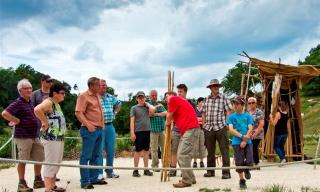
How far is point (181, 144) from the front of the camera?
333 inches

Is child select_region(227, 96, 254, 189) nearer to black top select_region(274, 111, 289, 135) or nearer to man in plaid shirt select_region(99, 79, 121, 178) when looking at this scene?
man in plaid shirt select_region(99, 79, 121, 178)

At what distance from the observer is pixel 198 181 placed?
352 inches

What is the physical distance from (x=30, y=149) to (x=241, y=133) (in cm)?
341

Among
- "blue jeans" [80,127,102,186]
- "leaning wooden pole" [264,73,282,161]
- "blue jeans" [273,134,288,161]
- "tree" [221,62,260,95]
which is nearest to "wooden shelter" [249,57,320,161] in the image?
"leaning wooden pole" [264,73,282,161]

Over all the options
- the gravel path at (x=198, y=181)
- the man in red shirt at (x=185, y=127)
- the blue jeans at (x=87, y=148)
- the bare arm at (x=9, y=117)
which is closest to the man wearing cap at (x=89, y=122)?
the blue jeans at (x=87, y=148)

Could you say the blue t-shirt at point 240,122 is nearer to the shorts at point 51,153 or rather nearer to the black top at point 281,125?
the shorts at point 51,153

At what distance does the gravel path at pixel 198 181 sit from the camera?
26.7ft

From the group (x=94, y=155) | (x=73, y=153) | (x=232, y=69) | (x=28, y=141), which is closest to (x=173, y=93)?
(x=94, y=155)

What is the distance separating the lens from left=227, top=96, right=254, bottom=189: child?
27.2 feet

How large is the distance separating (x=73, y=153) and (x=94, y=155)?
296 inches

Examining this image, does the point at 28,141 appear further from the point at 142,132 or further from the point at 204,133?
the point at 204,133

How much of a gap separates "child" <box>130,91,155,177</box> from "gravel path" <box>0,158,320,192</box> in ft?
1.64

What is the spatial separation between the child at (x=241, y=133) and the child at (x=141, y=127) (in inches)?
78.4

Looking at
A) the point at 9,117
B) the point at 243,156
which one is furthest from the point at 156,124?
the point at 9,117
